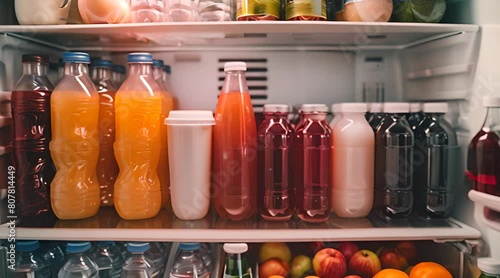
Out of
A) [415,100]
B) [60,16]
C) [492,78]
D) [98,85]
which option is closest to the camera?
[492,78]

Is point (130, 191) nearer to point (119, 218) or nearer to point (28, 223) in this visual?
point (119, 218)

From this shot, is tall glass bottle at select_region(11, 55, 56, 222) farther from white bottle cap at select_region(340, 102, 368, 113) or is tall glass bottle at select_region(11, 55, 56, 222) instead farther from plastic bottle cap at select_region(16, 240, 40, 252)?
white bottle cap at select_region(340, 102, 368, 113)

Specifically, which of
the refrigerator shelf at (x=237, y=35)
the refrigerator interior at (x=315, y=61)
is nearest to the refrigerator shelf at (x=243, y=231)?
the refrigerator interior at (x=315, y=61)

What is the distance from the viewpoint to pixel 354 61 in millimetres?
1381

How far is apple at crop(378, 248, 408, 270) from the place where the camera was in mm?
1179

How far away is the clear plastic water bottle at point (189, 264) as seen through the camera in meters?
1.06

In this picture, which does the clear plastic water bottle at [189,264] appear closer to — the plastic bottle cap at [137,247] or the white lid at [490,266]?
the plastic bottle cap at [137,247]

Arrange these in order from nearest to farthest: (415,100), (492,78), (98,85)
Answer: (492,78), (98,85), (415,100)

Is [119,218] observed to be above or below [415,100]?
below

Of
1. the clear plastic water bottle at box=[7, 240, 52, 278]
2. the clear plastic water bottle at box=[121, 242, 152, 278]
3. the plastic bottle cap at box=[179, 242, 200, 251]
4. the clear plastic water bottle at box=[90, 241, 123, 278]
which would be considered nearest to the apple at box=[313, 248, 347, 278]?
the plastic bottle cap at box=[179, 242, 200, 251]

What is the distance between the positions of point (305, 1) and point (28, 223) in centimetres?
96

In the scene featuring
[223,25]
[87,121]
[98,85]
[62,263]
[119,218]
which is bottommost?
[62,263]

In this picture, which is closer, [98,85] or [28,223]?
[28,223]

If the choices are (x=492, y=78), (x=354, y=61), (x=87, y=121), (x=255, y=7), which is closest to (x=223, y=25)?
(x=255, y=7)
